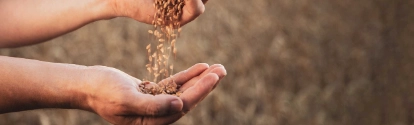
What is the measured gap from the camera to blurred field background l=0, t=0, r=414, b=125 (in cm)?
327

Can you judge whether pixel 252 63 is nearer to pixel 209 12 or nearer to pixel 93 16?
pixel 209 12

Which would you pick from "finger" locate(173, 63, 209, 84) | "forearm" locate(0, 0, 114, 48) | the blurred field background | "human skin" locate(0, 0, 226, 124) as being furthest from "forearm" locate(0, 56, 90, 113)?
the blurred field background

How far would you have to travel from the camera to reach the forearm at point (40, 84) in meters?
1.63

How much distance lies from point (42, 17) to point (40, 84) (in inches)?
21.3

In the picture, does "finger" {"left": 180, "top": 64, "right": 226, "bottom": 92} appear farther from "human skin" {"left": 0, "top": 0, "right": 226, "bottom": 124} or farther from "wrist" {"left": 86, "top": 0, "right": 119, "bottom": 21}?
"wrist" {"left": 86, "top": 0, "right": 119, "bottom": 21}

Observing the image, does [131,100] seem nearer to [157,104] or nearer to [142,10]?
[157,104]

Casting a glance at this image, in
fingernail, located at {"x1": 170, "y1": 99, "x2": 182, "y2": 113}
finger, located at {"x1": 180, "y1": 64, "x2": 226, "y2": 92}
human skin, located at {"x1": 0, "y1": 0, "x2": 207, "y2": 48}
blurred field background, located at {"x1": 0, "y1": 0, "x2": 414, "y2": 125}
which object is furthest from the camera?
blurred field background, located at {"x1": 0, "y1": 0, "x2": 414, "y2": 125}

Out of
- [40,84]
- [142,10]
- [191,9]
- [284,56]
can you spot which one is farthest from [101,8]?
[284,56]

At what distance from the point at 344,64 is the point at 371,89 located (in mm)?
186

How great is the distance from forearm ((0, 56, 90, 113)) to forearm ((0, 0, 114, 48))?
1.39 feet

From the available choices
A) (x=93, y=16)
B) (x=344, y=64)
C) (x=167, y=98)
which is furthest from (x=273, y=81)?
(x=167, y=98)

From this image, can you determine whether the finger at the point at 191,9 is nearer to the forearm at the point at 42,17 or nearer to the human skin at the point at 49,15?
the human skin at the point at 49,15

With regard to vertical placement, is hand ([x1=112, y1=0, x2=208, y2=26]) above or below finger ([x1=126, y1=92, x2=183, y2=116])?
above

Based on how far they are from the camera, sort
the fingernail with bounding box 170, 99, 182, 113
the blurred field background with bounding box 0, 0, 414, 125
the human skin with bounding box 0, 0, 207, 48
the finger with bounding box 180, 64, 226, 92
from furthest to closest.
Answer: the blurred field background with bounding box 0, 0, 414, 125 → the human skin with bounding box 0, 0, 207, 48 → the finger with bounding box 180, 64, 226, 92 → the fingernail with bounding box 170, 99, 182, 113
